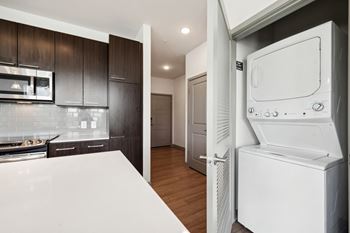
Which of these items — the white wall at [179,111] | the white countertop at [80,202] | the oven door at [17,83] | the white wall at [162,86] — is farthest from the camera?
the white wall at [162,86]

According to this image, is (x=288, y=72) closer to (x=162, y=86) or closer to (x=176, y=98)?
(x=176, y=98)

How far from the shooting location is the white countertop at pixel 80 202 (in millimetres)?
453

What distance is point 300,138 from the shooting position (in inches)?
52.5

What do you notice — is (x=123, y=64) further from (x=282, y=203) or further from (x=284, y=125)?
(x=282, y=203)

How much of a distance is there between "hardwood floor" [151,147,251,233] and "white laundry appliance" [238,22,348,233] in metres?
0.49

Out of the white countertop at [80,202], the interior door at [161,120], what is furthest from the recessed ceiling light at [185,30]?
the interior door at [161,120]

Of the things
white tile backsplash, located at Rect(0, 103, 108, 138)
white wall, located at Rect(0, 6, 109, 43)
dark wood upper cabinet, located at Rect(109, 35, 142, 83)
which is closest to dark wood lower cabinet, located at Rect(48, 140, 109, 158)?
white tile backsplash, located at Rect(0, 103, 108, 138)

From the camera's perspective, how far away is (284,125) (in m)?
1.38

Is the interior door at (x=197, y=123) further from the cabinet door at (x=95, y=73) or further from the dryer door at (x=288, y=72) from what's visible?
the cabinet door at (x=95, y=73)

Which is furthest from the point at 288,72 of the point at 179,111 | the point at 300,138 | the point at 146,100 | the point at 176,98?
the point at 176,98

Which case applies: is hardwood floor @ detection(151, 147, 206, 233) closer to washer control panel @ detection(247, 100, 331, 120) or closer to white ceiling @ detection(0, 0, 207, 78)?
washer control panel @ detection(247, 100, 331, 120)

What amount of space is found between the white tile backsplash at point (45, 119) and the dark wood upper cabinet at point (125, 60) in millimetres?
793

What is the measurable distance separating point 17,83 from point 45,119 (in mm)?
623

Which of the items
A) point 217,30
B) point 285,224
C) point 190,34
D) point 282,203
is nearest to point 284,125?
point 282,203
